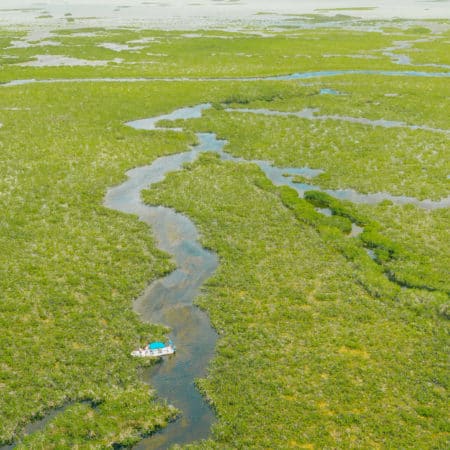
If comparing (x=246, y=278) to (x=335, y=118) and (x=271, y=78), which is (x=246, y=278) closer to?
(x=335, y=118)

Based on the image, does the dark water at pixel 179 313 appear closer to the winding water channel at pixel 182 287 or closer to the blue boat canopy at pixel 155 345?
the winding water channel at pixel 182 287

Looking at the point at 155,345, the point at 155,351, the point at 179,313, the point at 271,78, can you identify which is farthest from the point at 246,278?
the point at 271,78

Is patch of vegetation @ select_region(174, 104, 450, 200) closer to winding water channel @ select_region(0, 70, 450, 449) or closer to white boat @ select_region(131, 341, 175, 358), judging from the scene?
winding water channel @ select_region(0, 70, 450, 449)

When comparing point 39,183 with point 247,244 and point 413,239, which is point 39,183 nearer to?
point 247,244

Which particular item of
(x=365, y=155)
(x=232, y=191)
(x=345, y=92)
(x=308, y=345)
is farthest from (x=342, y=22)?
(x=308, y=345)

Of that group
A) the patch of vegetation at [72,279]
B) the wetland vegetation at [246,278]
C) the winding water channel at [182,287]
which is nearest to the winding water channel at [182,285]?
the winding water channel at [182,287]

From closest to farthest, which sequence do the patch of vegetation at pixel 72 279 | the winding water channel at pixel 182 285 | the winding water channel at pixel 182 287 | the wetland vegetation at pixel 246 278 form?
the wetland vegetation at pixel 246 278 < the patch of vegetation at pixel 72 279 < the winding water channel at pixel 182 285 < the winding water channel at pixel 182 287
